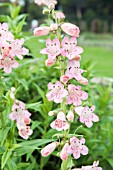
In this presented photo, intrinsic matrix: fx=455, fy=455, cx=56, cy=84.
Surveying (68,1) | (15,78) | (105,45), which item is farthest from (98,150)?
(68,1)

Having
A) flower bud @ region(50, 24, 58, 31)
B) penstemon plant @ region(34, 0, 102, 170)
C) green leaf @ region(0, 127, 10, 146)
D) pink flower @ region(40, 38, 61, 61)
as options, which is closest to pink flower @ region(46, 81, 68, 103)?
penstemon plant @ region(34, 0, 102, 170)

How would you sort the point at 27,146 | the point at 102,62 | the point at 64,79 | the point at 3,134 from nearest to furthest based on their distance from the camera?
the point at 64,79
the point at 3,134
the point at 27,146
the point at 102,62

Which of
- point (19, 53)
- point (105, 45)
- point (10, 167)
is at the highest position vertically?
point (105, 45)

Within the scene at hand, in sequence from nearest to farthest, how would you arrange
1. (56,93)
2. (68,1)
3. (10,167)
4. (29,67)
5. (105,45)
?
(56,93) → (10,167) → (29,67) → (105,45) → (68,1)

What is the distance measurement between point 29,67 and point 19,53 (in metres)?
1.65

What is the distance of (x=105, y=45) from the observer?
2056cm

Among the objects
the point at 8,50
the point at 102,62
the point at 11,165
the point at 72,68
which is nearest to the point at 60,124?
the point at 72,68

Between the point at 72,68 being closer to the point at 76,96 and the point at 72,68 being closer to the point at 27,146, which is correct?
the point at 76,96

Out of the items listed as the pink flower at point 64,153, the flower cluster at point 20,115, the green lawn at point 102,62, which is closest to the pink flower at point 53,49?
the flower cluster at point 20,115

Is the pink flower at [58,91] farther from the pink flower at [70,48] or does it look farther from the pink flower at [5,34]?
the pink flower at [5,34]

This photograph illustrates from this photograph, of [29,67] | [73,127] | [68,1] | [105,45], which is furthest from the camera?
[68,1]

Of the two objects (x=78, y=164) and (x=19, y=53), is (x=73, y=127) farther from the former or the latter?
Result: (x=19, y=53)

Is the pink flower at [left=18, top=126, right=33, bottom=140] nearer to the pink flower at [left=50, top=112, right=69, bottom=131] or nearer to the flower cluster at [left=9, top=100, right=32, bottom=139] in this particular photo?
the flower cluster at [left=9, top=100, right=32, bottom=139]

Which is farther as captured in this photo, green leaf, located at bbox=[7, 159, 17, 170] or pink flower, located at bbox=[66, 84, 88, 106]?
green leaf, located at bbox=[7, 159, 17, 170]
